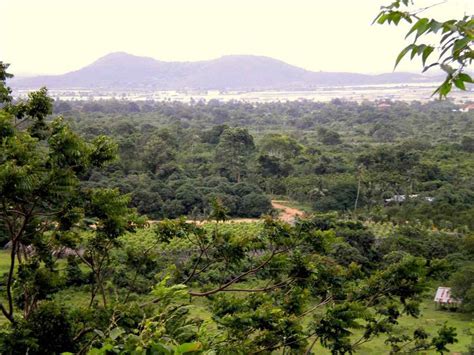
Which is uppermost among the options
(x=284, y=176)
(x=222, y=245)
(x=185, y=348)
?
(x=185, y=348)

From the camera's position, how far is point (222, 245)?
226 inches

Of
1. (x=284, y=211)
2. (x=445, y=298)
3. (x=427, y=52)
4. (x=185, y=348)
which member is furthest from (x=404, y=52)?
(x=284, y=211)

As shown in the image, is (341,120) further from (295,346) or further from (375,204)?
(295,346)

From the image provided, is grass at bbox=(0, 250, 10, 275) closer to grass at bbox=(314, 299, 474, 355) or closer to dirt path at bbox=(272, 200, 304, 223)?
grass at bbox=(314, 299, 474, 355)

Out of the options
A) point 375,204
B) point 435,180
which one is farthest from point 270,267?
point 435,180

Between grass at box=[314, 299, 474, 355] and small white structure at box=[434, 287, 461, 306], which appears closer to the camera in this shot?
grass at box=[314, 299, 474, 355]

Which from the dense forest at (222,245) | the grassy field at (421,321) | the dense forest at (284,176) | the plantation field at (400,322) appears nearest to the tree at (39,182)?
the dense forest at (222,245)

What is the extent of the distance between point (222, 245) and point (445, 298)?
12.0 m

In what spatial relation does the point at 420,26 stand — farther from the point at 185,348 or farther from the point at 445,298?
the point at 445,298

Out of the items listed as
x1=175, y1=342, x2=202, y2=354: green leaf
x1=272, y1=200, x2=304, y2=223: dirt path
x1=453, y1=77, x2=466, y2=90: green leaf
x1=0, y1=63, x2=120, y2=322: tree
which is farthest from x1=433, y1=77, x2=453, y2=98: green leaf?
x1=272, y1=200, x2=304, y2=223: dirt path

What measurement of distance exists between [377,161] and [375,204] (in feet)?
17.2

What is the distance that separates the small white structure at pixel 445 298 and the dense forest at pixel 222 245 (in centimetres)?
16

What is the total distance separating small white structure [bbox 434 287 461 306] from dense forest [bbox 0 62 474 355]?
0.52 ft

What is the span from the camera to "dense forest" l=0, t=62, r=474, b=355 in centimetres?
438
